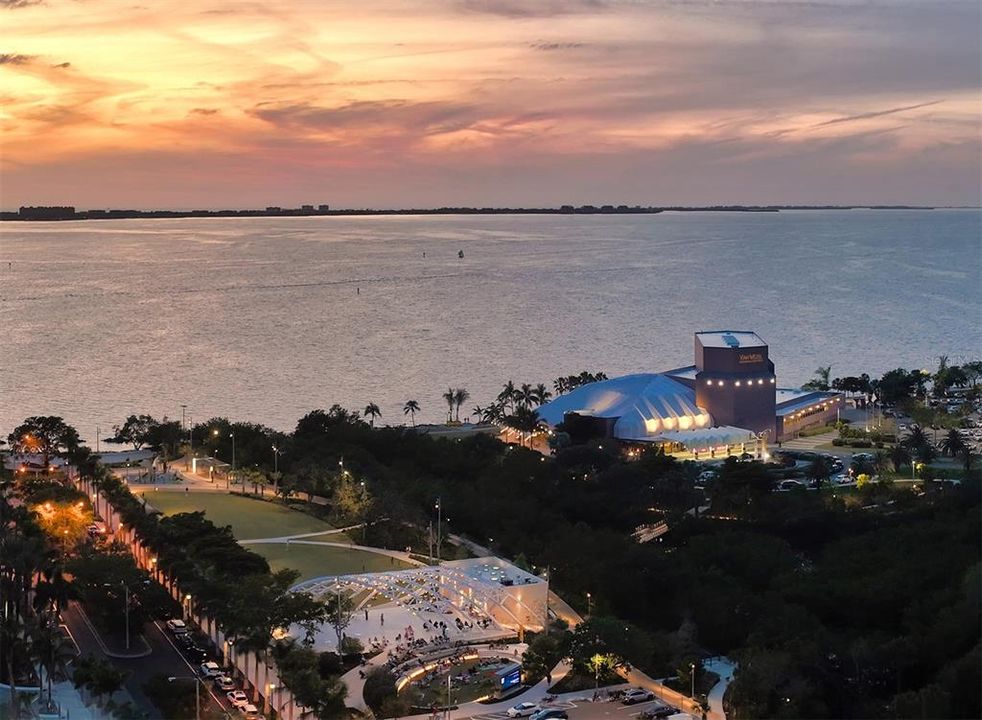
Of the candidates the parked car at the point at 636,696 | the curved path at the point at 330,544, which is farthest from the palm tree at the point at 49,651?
the parked car at the point at 636,696

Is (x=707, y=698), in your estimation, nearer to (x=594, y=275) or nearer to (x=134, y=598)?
(x=134, y=598)

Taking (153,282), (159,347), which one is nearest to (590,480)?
(159,347)

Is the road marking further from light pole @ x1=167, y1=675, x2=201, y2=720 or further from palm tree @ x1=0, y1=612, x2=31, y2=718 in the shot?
light pole @ x1=167, y1=675, x2=201, y2=720

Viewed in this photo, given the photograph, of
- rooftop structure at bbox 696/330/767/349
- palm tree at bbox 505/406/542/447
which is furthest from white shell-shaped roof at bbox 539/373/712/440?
rooftop structure at bbox 696/330/767/349

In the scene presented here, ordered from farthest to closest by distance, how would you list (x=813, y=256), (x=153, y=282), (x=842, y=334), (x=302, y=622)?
(x=813, y=256) < (x=153, y=282) < (x=842, y=334) < (x=302, y=622)

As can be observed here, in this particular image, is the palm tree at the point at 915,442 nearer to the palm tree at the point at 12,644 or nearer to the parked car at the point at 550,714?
the parked car at the point at 550,714

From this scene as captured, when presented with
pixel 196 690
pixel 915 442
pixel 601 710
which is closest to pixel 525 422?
pixel 915 442
